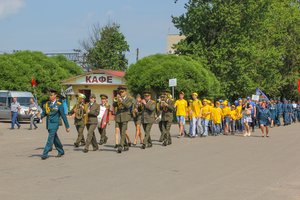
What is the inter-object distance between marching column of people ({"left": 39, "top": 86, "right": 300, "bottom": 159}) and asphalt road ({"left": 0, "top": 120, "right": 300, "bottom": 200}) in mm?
633

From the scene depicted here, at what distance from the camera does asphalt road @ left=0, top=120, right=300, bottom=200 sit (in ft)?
27.8

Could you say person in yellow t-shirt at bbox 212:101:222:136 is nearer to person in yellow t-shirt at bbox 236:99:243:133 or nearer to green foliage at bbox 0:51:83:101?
person in yellow t-shirt at bbox 236:99:243:133

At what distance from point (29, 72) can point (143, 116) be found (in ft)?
100

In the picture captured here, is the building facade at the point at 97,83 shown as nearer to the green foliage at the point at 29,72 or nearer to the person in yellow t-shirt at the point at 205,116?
the green foliage at the point at 29,72

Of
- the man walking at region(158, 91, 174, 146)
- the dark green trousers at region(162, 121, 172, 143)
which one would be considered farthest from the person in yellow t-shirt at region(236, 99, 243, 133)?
the dark green trousers at region(162, 121, 172, 143)

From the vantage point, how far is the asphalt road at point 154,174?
846 cm

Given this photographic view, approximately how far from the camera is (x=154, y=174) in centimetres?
1059

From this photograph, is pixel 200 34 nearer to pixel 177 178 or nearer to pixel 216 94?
pixel 216 94

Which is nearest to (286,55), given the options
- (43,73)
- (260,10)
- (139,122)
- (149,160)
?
(260,10)

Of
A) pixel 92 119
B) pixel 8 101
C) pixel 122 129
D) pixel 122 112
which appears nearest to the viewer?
pixel 122 129

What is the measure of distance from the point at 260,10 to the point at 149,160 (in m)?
30.1

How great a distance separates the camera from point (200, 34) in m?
40.4

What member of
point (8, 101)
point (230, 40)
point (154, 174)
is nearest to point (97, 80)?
point (230, 40)

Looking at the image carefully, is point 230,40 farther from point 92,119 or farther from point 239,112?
point 92,119
